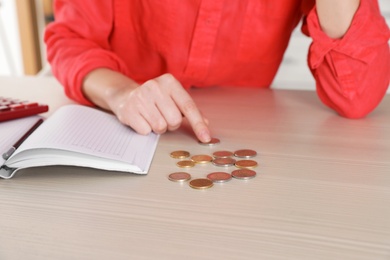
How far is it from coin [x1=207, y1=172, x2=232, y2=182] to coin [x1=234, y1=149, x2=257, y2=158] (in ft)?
0.25

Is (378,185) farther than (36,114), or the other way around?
(36,114)

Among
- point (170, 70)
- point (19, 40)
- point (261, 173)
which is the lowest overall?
point (19, 40)

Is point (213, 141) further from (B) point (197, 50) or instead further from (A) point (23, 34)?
(A) point (23, 34)

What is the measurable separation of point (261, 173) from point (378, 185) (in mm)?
137

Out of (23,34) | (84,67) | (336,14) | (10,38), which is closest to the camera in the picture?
(336,14)

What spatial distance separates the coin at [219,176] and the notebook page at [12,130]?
0.26 meters

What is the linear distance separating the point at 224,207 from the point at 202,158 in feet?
0.53

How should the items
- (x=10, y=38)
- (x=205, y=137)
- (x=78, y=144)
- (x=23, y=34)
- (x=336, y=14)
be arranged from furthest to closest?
(x=10, y=38) < (x=23, y=34) < (x=336, y=14) < (x=205, y=137) < (x=78, y=144)

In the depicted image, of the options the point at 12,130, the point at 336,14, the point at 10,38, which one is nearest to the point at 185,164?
the point at 12,130

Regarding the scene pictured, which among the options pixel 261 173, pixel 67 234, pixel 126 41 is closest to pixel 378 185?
pixel 261 173

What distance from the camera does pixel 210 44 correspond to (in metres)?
1.14

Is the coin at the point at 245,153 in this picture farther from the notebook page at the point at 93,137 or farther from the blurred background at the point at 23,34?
A: the blurred background at the point at 23,34

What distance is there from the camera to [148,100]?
86cm

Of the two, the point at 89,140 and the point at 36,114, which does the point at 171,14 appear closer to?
the point at 36,114
